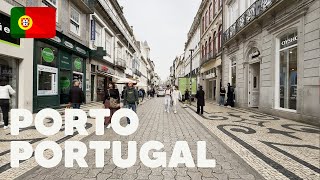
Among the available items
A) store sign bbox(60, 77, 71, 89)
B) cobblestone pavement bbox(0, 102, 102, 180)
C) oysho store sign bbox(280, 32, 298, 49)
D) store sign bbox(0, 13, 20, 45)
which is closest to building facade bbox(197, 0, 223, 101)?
oysho store sign bbox(280, 32, 298, 49)

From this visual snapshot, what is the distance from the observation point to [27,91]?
453 inches

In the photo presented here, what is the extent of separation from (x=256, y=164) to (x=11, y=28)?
11.1 metres

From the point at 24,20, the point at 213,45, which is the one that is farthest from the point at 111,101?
the point at 213,45

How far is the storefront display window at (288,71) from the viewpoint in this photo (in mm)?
11328

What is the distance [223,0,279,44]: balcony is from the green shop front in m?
12.3

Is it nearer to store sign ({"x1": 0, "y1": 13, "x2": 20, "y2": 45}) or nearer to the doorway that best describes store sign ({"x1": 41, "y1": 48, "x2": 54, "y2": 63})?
store sign ({"x1": 0, "y1": 13, "x2": 20, "y2": 45})

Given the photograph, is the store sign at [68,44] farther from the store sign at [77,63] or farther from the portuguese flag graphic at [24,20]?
the portuguese flag graphic at [24,20]

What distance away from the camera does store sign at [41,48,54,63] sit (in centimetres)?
1325

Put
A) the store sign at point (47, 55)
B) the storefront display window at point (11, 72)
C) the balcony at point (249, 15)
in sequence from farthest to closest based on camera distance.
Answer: the balcony at point (249, 15), the store sign at point (47, 55), the storefront display window at point (11, 72)

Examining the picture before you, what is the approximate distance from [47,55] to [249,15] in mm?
13360

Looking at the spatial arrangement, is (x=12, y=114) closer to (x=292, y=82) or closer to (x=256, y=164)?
(x=256, y=164)

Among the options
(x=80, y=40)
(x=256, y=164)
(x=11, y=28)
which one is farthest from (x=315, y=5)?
(x=80, y=40)

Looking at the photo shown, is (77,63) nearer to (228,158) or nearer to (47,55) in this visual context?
(47,55)

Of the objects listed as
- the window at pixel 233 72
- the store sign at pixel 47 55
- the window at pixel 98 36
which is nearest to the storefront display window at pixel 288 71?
the window at pixel 233 72
